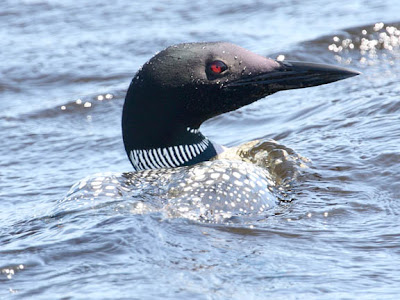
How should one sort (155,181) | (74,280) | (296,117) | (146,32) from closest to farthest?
1. (74,280)
2. (155,181)
3. (296,117)
4. (146,32)

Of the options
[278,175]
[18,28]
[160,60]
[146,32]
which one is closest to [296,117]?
[278,175]

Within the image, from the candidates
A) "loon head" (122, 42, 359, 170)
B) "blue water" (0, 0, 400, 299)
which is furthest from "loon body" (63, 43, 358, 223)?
"blue water" (0, 0, 400, 299)

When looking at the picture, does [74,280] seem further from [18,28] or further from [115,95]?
[18,28]

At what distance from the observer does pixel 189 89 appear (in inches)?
182

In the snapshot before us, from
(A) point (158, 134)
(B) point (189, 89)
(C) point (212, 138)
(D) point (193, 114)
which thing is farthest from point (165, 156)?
(C) point (212, 138)

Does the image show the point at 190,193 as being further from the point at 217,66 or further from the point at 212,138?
the point at 212,138

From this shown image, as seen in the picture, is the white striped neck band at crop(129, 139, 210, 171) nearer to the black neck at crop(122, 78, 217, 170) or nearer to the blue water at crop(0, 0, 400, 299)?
the black neck at crop(122, 78, 217, 170)

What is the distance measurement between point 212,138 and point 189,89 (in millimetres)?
1809

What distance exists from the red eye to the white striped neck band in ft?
1.40

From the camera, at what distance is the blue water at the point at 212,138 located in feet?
11.6

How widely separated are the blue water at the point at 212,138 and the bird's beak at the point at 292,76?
1.75 ft

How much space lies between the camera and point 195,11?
31.1 feet

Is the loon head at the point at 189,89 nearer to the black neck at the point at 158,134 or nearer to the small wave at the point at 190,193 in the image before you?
the black neck at the point at 158,134

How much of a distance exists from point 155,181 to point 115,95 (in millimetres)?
3118
